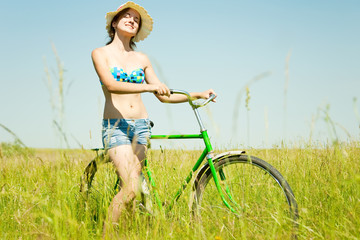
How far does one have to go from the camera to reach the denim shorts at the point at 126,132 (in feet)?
11.1

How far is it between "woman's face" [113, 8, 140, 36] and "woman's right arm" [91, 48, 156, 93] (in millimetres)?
399

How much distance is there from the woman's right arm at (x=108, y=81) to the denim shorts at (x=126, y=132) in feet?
1.12

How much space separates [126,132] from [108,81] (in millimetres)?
532

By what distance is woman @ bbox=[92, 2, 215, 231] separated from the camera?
322 cm

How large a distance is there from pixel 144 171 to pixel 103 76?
1.01 m

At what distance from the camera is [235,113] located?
2.83 metres

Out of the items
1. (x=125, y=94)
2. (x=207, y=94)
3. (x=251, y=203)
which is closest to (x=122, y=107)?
(x=125, y=94)

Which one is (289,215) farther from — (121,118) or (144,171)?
(121,118)

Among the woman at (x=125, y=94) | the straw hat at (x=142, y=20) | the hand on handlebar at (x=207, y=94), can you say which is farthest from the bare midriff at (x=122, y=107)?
the straw hat at (x=142, y=20)

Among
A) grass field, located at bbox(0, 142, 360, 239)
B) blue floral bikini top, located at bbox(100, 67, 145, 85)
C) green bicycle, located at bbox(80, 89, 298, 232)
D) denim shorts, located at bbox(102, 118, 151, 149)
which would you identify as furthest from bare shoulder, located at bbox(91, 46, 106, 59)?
grass field, located at bbox(0, 142, 360, 239)

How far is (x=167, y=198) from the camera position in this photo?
12.6 feet

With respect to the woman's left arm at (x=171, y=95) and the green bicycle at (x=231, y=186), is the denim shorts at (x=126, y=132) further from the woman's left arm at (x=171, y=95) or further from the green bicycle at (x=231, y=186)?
the woman's left arm at (x=171, y=95)

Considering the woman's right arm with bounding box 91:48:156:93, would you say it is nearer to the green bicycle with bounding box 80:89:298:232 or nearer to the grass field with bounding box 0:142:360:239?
the green bicycle with bounding box 80:89:298:232

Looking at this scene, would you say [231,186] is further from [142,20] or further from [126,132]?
[142,20]
